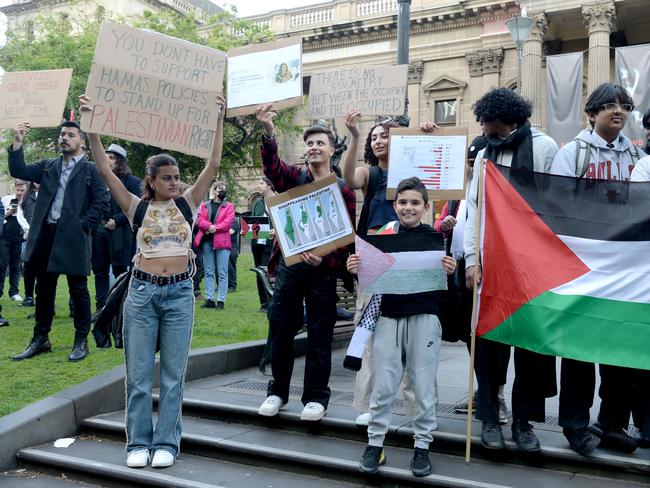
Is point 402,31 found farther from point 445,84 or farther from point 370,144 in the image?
point 445,84

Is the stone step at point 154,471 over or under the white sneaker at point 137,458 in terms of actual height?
under

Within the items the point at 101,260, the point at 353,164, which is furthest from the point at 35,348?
the point at 353,164

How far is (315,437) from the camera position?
5066mm

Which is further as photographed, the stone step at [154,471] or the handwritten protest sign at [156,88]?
the handwritten protest sign at [156,88]

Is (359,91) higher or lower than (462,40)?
lower

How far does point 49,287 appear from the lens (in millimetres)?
6840

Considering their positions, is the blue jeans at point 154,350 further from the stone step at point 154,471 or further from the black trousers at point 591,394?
the black trousers at point 591,394

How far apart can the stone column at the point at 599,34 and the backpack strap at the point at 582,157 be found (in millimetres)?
26550

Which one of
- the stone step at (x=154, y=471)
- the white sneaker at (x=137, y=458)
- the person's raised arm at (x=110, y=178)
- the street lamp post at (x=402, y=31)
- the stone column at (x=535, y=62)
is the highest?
the stone column at (x=535, y=62)

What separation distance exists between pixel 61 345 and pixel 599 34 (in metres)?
28.3

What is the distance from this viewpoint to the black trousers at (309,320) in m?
5.09

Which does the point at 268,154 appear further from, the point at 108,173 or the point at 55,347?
the point at 55,347

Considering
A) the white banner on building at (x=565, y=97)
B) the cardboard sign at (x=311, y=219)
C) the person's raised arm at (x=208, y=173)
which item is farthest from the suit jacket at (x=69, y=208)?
the white banner on building at (x=565, y=97)

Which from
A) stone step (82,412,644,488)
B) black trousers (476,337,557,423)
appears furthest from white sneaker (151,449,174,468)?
black trousers (476,337,557,423)
